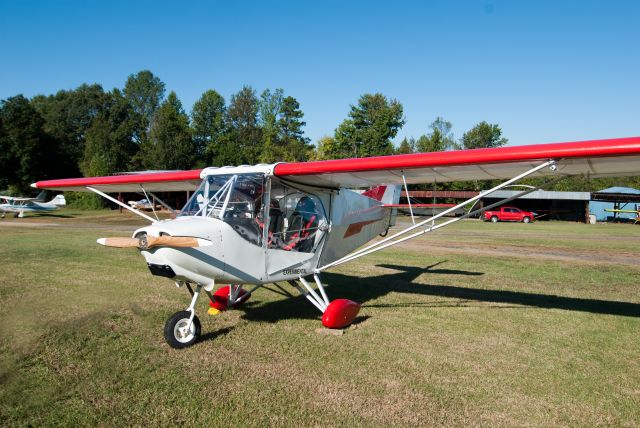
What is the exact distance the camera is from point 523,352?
17.9 feet

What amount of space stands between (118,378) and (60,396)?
538mm

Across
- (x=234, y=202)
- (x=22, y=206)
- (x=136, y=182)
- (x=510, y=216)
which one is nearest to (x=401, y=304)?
(x=234, y=202)

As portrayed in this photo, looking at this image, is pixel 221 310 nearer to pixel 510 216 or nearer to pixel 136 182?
pixel 136 182

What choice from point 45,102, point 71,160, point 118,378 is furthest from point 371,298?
point 45,102

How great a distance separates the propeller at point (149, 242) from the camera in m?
4.56

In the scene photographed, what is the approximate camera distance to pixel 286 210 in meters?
6.54

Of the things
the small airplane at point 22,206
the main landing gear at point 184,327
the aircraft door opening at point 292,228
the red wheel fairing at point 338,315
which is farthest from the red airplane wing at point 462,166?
the small airplane at point 22,206

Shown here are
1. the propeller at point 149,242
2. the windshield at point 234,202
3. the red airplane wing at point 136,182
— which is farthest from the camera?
the red airplane wing at point 136,182

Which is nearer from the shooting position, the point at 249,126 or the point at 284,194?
the point at 284,194

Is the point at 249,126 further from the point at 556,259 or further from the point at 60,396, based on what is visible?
the point at 60,396

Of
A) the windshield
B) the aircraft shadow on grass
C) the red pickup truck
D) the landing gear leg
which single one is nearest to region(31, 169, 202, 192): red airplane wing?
the windshield

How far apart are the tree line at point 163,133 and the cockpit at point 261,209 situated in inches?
1918

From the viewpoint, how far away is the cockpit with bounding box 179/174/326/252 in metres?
5.62

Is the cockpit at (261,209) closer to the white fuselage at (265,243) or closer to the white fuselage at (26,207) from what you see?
the white fuselage at (265,243)
